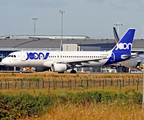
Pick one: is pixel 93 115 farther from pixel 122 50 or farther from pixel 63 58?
pixel 122 50

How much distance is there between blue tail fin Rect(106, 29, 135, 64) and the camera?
64.8 metres

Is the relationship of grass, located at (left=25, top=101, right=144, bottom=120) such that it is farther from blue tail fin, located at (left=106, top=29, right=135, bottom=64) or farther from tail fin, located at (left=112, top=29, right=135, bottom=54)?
tail fin, located at (left=112, top=29, right=135, bottom=54)

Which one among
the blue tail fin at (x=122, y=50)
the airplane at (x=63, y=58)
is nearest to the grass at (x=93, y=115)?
the airplane at (x=63, y=58)

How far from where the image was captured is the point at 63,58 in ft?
206

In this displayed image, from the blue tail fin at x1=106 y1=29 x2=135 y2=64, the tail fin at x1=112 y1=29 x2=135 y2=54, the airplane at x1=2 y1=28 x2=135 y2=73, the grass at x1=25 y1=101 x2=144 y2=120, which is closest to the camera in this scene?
the grass at x1=25 y1=101 x2=144 y2=120

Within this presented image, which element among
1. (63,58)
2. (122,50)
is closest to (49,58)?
(63,58)

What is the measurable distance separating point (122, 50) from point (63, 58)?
547 inches

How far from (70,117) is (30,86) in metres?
22.2

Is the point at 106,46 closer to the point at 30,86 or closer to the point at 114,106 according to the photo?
the point at 30,86

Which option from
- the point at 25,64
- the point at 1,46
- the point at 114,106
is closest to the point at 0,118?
the point at 114,106

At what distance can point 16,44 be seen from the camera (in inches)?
4724

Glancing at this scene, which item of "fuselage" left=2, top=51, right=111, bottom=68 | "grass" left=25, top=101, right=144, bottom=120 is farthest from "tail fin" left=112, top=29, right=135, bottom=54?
"grass" left=25, top=101, right=144, bottom=120

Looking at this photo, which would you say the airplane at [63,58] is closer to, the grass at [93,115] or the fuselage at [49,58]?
the fuselage at [49,58]

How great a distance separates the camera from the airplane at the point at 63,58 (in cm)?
6056
